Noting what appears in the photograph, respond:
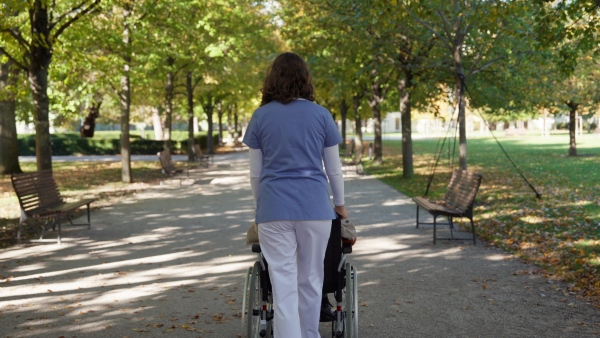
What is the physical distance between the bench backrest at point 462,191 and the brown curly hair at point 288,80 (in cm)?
596

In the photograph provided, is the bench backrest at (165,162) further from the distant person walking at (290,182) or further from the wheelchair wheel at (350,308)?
the distant person walking at (290,182)

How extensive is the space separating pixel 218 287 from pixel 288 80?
3610mm

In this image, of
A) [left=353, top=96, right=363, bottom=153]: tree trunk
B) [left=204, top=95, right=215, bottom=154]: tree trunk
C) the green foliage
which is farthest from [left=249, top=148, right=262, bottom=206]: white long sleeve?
the green foliage

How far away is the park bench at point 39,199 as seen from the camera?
10.3 m

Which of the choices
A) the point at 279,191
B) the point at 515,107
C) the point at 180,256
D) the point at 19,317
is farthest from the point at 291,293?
the point at 515,107

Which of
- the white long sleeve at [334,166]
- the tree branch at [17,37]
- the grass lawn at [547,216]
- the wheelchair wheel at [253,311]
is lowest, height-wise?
the grass lawn at [547,216]

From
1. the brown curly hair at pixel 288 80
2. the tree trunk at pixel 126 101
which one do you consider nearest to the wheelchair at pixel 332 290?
the brown curly hair at pixel 288 80

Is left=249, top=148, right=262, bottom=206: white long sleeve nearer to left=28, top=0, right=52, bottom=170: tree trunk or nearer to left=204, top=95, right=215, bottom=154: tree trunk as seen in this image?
left=28, top=0, right=52, bottom=170: tree trunk

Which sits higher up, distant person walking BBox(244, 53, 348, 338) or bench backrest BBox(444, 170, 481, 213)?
distant person walking BBox(244, 53, 348, 338)

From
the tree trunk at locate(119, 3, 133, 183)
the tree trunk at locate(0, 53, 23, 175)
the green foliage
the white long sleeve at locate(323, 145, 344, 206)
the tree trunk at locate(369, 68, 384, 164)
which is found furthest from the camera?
the green foliage

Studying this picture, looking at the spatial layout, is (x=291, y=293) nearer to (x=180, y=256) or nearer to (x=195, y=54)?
(x=180, y=256)

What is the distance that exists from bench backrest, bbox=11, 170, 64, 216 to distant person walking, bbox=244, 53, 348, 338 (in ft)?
22.7

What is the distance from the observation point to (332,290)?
465 centimetres

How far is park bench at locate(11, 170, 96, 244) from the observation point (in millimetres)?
10273
